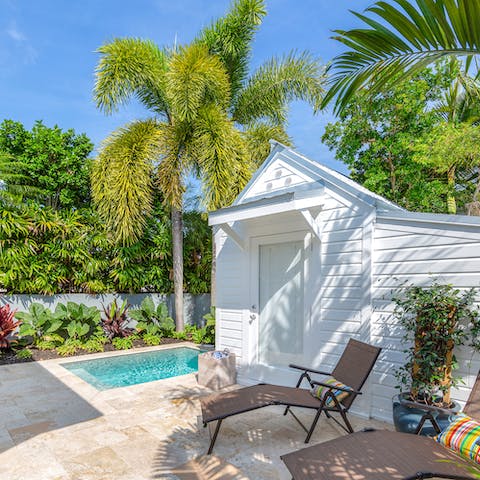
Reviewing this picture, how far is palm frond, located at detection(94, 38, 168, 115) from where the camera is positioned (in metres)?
10.3

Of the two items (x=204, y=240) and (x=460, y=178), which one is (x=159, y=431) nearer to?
(x=204, y=240)

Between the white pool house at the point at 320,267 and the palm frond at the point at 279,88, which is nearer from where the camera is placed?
the white pool house at the point at 320,267

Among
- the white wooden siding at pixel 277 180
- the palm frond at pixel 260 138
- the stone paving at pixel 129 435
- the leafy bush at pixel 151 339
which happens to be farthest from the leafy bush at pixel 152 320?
the white wooden siding at pixel 277 180

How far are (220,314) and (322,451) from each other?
15.5ft

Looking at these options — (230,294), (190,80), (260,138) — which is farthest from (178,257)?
(190,80)

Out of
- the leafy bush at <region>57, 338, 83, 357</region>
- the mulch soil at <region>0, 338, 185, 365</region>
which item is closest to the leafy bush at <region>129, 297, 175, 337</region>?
the mulch soil at <region>0, 338, 185, 365</region>

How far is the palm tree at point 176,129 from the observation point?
9.88 m

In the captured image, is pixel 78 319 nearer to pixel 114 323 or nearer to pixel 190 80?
pixel 114 323

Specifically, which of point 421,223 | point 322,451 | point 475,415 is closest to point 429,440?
point 475,415

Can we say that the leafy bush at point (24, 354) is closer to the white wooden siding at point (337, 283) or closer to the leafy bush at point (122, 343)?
the leafy bush at point (122, 343)

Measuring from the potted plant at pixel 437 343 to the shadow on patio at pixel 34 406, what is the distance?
158 inches

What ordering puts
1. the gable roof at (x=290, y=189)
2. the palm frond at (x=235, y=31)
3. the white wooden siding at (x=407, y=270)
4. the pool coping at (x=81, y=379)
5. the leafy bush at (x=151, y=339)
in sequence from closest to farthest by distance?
the white wooden siding at (x=407, y=270) < the gable roof at (x=290, y=189) < the pool coping at (x=81, y=379) < the leafy bush at (x=151, y=339) < the palm frond at (x=235, y=31)

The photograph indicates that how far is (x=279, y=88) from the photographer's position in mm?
12242

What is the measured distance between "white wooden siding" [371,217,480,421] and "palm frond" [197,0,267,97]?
30.3ft
